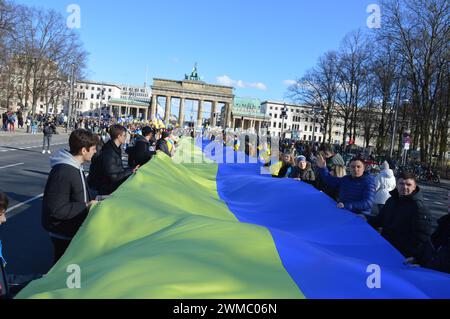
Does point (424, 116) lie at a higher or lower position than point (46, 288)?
higher

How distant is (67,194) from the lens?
417cm

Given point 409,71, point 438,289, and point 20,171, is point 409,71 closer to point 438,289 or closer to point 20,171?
point 20,171

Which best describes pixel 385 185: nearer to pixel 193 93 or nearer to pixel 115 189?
pixel 115 189

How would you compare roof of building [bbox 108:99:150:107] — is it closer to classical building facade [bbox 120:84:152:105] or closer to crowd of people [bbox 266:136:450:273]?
classical building facade [bbox 120:84:152:105]

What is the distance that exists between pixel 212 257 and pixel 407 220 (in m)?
3.10

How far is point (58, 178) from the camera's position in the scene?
412 cm

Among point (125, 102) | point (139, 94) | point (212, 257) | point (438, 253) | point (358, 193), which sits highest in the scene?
point (139, 94)

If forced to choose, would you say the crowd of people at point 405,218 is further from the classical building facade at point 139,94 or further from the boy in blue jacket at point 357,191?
the classical building facade at point 139,94

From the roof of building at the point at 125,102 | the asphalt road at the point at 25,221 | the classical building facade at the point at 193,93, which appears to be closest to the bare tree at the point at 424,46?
the asphalt road at the point at 25,221

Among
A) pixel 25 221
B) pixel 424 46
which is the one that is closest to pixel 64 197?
pixel 25 221

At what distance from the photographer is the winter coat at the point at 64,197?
4137mm

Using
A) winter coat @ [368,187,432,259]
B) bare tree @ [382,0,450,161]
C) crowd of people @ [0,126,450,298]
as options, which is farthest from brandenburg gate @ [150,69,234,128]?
winter coat @ [368,187,432,259]
